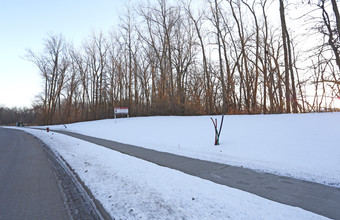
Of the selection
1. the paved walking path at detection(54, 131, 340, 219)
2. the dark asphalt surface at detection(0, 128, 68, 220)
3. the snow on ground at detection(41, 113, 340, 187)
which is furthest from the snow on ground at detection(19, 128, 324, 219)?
the snow on ground at detection(41, 113, 340, 187)

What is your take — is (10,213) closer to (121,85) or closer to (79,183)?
(79,183)

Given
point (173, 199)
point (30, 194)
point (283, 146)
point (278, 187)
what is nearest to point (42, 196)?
point (30, 194)

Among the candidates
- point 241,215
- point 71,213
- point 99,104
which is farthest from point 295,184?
point 99,104

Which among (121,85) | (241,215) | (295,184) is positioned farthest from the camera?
(121,85)

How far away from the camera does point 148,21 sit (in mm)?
20203

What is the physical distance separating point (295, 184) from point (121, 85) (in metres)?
27.9

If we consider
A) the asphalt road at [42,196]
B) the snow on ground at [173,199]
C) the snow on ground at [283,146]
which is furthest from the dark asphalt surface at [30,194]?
the snow on ground at [283,146]

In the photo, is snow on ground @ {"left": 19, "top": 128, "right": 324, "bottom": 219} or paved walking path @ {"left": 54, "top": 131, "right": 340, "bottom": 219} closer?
snow on ground @ {"left": 19, "top": 128, "right": 324, "bottom": 219}

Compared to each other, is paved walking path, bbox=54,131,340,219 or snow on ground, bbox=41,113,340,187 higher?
snow on ground, bbox=41,113,340,187

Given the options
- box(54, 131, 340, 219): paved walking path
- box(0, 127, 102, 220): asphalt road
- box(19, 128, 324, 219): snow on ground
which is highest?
box(19, 128, 324, 219): snow on ground

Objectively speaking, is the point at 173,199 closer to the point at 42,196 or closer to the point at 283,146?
the point at 42,196

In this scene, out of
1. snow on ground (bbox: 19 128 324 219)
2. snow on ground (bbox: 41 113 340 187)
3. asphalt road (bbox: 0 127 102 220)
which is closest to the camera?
snow on ground (bbox: 19 128 324 219)

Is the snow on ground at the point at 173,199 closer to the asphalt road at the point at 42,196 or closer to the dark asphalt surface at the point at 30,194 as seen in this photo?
the asphalt road at the point at 42,196

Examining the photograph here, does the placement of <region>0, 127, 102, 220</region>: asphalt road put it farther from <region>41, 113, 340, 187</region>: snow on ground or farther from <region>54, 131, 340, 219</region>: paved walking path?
<region>41, 113, 340, 187</region>: snow on ground
